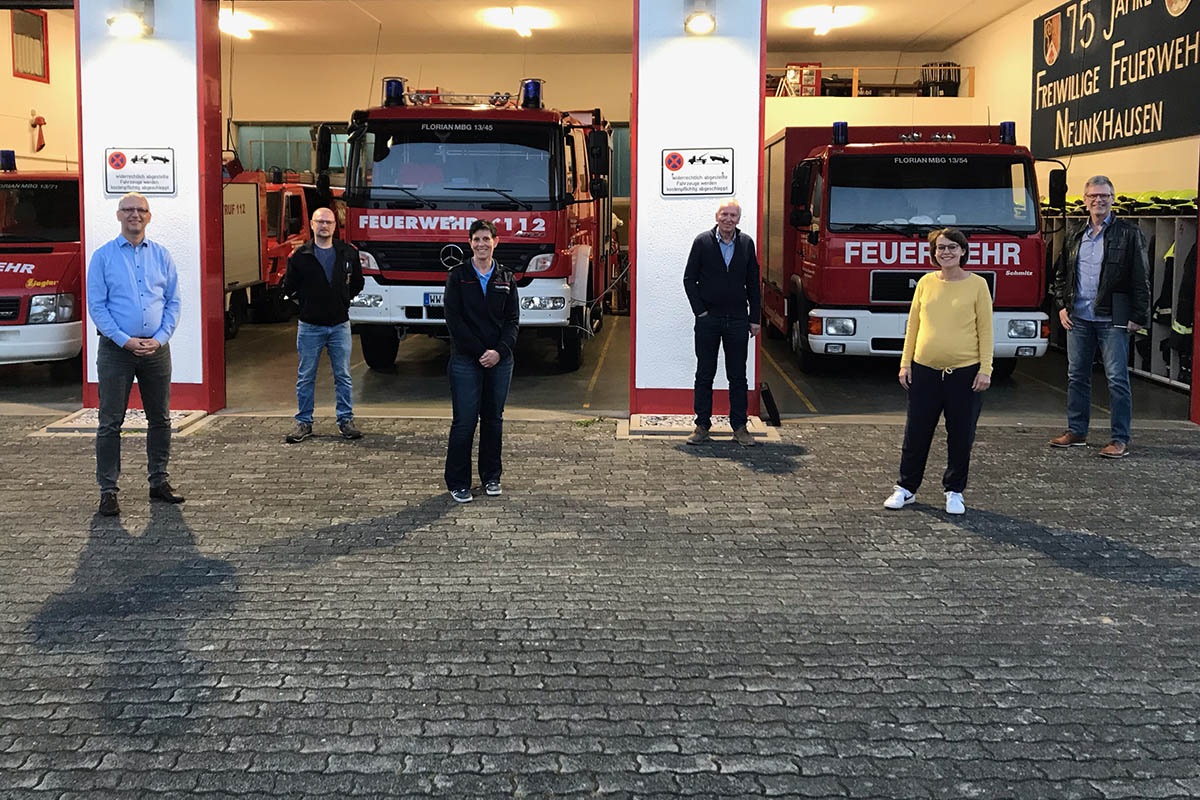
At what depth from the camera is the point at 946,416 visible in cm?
741

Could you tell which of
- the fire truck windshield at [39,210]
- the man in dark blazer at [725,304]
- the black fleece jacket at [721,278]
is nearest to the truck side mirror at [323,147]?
the fire truck windshield at [39,210]

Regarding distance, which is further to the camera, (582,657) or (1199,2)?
(1199,2)

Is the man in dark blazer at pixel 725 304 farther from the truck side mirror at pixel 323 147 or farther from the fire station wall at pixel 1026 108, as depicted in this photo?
the fire station wall at pixel 1026 108

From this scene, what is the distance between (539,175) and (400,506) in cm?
561

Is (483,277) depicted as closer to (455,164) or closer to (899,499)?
(899,499)

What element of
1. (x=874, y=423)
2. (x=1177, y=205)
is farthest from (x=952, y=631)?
(x=1177, y=205)

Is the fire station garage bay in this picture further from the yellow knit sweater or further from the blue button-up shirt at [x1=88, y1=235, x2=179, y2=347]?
the blue button-up shirt at [x1=88, y1=235, x2=179, y2=347]

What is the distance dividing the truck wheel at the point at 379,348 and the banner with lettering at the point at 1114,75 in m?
9.20

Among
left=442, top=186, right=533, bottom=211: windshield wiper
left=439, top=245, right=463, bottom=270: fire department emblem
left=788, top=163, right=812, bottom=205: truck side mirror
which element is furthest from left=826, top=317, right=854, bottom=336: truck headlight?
left=439, top=245, right=463, bottom=270: fire department emblem

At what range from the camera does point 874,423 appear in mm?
10656

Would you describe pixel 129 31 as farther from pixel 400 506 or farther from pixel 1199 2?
pixel 1199 2

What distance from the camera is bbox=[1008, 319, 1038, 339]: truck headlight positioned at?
12.1 metres

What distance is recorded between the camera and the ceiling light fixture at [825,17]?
2097cm

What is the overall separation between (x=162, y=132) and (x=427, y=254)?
2755 millimetres
